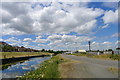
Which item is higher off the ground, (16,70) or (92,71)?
(92,71)

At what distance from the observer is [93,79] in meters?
10.2

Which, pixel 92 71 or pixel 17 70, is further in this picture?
pixel 17 70

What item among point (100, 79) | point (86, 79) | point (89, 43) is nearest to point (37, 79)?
point (86, 79)

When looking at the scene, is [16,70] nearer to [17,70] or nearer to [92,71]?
[17,70]

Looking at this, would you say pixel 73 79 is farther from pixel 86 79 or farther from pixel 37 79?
pixel 37 79

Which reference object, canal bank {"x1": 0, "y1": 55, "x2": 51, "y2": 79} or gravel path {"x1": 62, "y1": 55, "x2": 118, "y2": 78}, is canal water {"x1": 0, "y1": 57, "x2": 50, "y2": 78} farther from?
gravel path {"x1": 62, "y1": 55, "x2": 118, "y2": 78}

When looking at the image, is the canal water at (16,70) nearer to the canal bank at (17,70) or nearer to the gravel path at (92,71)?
the canal bank at (17,70)

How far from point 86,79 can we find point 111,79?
1.96 m

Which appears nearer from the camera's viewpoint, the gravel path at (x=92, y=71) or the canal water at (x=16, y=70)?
the gravel path at (x=92, y=71)

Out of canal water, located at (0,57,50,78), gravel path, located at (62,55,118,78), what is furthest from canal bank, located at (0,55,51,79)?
gravel path, located at (62,55,118,78)

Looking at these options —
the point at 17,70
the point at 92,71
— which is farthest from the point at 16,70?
the point at 92,71

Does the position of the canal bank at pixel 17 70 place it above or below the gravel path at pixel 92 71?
below

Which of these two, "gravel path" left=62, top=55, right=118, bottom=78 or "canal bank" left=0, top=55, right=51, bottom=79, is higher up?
"gravel path" left=62, top=55, right=118, bottom=78


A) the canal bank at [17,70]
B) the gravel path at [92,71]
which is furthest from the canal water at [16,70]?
the gravel path at [92,71]
